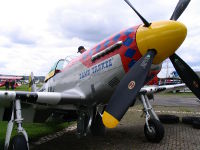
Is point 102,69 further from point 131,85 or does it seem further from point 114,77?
point 131,85

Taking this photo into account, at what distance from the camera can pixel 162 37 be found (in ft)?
14.5

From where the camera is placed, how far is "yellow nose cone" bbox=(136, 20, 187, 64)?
436 centimetres

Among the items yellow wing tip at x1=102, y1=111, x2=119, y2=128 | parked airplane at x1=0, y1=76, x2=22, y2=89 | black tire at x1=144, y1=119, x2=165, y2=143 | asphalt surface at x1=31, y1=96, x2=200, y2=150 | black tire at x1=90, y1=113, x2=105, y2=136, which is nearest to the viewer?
yellow wing tip at x1=102, y1=111, x2=119, y2=128

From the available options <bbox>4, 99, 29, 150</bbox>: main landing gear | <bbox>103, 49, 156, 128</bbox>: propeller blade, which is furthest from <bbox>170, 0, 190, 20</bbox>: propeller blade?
<bbox>4, 99, 29, 150</bbox>: main landing gear

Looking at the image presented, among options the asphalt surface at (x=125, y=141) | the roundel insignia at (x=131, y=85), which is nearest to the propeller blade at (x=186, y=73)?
the asphalt surface at (x=125, y=141)

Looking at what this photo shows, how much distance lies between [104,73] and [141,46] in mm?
1004

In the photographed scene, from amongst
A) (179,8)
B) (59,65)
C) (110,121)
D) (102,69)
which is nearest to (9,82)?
(59,65)

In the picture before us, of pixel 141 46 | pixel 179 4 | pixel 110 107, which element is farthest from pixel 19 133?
pixel 179 4

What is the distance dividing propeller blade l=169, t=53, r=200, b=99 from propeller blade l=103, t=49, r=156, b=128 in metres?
1.22

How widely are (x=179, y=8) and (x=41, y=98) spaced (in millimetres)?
3405

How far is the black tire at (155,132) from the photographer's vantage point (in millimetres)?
6180

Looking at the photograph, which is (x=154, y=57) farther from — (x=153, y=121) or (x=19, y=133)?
(x=19, y=133)

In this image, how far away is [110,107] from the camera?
14.1 ft

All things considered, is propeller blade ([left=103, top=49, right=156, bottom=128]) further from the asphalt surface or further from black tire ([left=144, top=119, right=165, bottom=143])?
black tire ([left=144, top=119, right=165, bottom=143])
